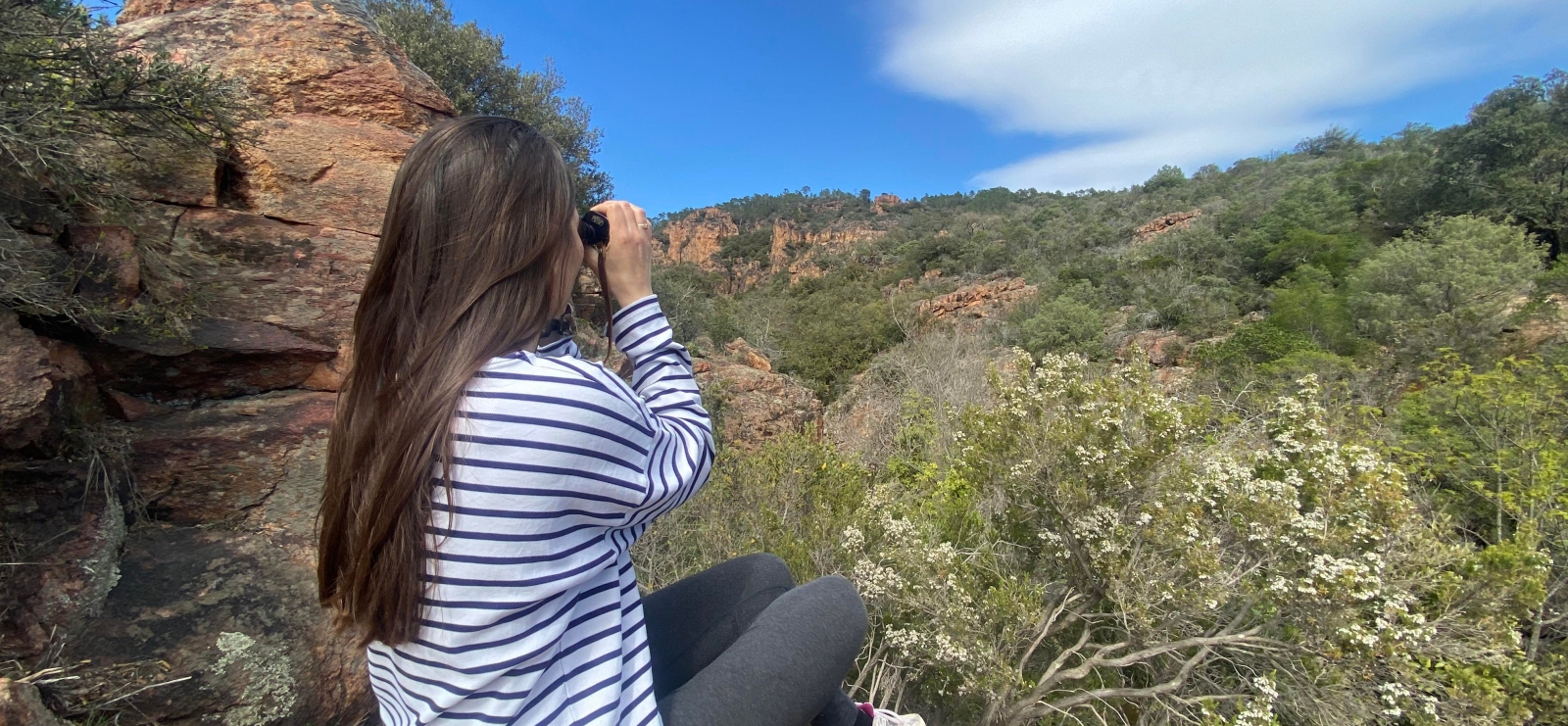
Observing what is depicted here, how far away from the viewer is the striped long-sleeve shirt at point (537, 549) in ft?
2.63

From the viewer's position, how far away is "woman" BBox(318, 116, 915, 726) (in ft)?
2.65

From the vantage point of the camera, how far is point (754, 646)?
118 centimetres

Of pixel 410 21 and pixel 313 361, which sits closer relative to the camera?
pixel 313 361

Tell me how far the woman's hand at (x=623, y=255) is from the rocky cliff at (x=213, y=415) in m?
1.57

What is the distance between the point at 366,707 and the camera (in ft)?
6.49

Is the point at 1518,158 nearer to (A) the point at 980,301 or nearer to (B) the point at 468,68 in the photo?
(A) the point at 980,301

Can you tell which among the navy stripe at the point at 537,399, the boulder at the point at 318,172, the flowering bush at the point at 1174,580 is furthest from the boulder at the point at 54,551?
the flowering bush at the point at 1174,580

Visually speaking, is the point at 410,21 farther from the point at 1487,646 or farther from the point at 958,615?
the point at 1487,646

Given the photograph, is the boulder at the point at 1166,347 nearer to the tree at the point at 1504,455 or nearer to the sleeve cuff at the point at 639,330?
the tree at the point at 1504,455

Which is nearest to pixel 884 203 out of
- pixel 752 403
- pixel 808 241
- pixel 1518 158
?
pixel 808 241

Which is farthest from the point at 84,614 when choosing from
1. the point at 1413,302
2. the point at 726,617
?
the point at 1413,302

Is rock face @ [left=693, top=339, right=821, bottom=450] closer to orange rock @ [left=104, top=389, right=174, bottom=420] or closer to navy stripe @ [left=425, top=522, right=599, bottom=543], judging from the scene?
orange rock @ [left=104, top=389, right=174, bottom=420]

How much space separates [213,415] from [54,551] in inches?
26.2

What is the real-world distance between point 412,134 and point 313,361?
1.59 meters
